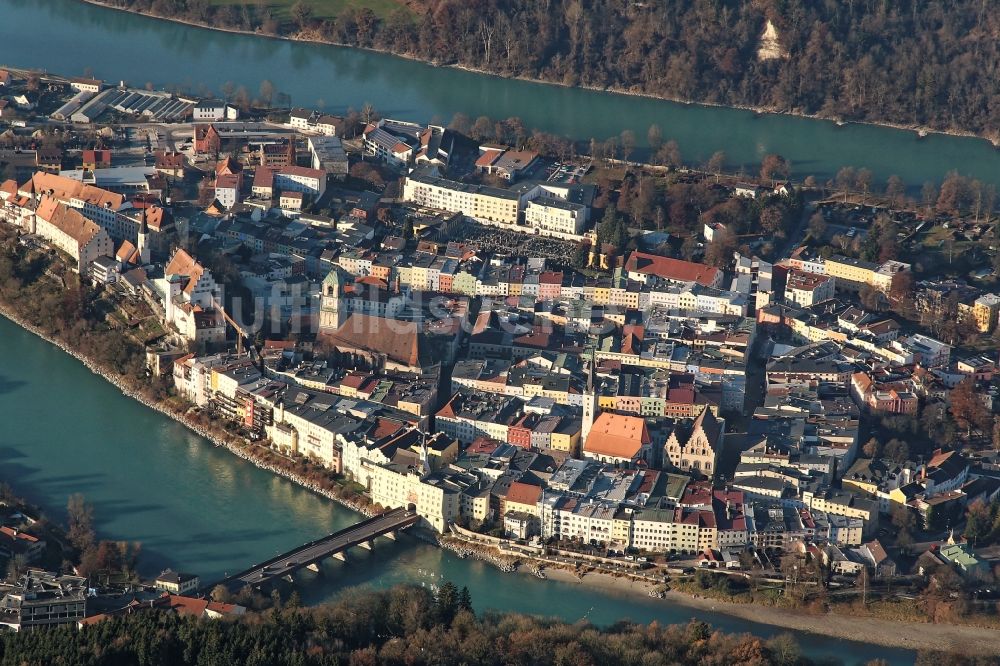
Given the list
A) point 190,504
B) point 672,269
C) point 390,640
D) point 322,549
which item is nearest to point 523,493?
point 322,549

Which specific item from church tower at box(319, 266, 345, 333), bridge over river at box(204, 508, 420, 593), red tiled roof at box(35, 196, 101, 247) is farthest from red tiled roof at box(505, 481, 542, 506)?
red tiled roof at box(35, 196, 101, 247)

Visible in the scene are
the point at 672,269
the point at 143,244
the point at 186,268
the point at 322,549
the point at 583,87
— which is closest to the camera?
the point at 322,549

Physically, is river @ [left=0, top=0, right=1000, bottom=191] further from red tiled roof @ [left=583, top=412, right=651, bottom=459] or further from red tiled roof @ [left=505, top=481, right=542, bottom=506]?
red tiled roof @ [left=505, top=481, right=542, bottom=506]

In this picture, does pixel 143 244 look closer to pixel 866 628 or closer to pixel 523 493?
pixel 523 493

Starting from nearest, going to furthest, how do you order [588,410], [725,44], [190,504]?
1. [190,504]
2. [588,410]
3. [725,44]

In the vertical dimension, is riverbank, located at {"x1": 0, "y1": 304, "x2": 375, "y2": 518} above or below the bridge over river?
above

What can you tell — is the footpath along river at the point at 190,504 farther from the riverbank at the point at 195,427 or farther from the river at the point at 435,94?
the river at the point at 435,94

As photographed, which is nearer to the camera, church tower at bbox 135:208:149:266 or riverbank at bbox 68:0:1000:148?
church tower at bbox 135:208:149:266

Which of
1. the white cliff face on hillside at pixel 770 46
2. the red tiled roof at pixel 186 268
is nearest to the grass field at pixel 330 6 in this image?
the white cliff face on hillside at pixel 770 46
